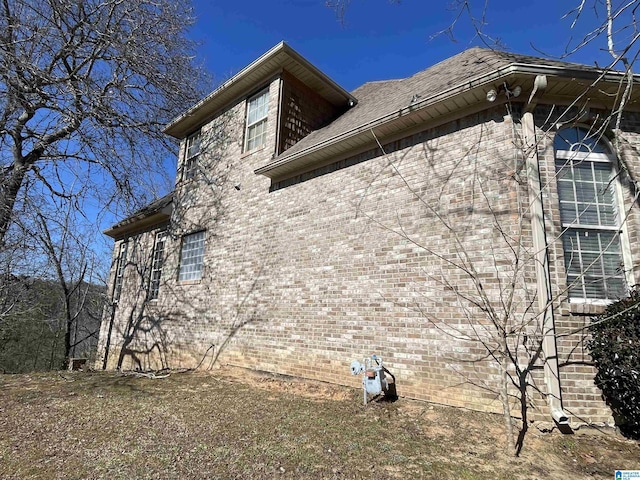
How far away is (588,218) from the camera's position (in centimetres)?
543

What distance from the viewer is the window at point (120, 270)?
1529cm

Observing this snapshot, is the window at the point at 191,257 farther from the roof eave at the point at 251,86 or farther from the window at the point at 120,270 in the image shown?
the window at the point at 120,270

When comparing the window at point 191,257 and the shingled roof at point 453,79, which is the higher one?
the shingled roof at point 453,79

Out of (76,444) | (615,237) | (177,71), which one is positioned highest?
(177,71)

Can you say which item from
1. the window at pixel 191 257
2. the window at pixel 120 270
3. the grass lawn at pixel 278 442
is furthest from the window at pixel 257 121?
the window at pixel 120 270

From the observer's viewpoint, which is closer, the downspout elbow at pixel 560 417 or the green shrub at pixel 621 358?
the green shrub at pixel 621 358

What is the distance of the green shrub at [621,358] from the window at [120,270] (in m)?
15.8

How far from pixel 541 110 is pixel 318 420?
567 cm

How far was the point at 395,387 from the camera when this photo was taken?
588 centimetres

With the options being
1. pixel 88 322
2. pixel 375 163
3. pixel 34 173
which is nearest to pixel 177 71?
pixel 34 173

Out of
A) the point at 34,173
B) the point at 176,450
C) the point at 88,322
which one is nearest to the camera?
the point at 176,450

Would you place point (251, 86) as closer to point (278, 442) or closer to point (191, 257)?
point (191, 257)

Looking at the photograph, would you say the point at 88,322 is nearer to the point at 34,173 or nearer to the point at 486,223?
the point at 34,173

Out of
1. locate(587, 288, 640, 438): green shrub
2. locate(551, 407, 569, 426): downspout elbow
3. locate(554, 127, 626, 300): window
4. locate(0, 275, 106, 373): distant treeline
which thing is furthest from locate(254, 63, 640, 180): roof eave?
locate(0, 275, 106, 373): distant treeline
